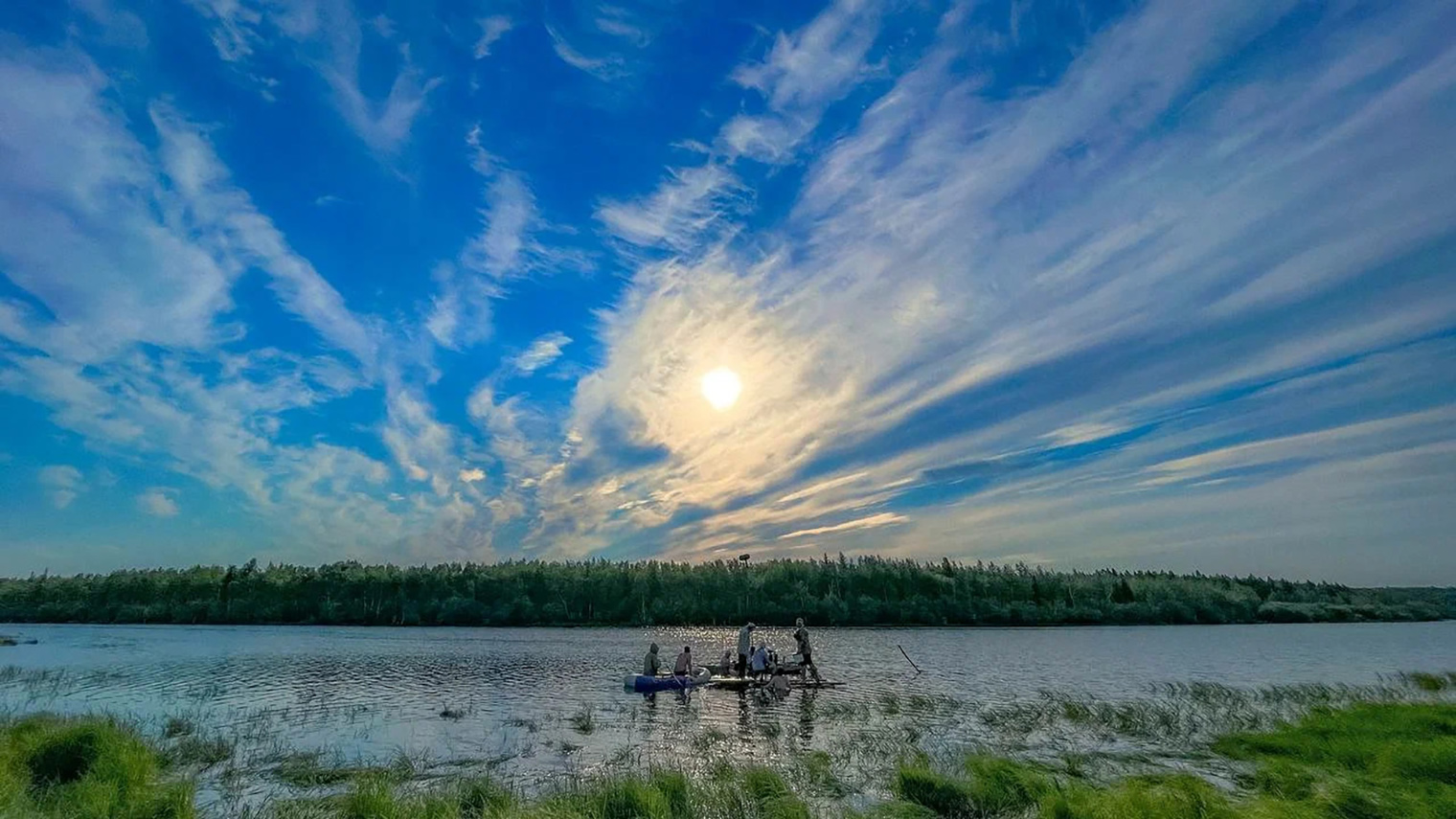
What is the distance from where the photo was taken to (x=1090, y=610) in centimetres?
13688

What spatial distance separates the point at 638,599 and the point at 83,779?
127632 mm

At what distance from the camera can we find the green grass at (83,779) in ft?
35.8

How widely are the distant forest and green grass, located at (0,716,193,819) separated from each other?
120 meters

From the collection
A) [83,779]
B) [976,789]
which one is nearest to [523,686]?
[83,779]

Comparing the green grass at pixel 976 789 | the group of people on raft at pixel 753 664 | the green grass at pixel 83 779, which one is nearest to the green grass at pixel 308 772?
the green grass at pixel 83 779

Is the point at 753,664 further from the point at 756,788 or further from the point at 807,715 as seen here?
the point at 756,788

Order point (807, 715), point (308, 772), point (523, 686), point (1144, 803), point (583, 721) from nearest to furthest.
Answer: point (1144, 803) < point (308, 772) < point (583, 721) < point (807, 715) < point (523, 686)

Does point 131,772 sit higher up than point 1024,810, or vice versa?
point 131,772

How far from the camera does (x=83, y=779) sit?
41.3ft

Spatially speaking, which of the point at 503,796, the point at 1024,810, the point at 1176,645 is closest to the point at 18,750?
the point at 503,796

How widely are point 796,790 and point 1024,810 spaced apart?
4.44 m

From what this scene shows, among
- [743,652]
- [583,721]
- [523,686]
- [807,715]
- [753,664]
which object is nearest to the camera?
[583,721]

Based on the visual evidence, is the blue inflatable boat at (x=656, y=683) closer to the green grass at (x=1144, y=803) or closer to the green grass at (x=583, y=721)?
the green grass at (x=583, y=721)

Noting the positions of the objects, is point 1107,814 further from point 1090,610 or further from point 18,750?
point 1090,610
